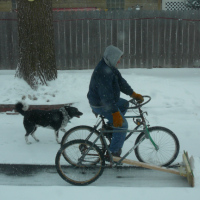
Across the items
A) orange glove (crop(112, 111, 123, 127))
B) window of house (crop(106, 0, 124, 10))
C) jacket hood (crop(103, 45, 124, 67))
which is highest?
window of house (crop(106, 0, 124, 10))

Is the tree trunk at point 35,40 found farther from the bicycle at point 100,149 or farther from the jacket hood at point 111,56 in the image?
the jacket hood at point 111,56

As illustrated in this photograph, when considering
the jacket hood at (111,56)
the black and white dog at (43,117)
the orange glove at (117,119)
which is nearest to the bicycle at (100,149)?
the orange glove at (117,119)

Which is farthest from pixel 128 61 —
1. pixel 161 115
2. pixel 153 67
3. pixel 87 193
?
pixel 87 193

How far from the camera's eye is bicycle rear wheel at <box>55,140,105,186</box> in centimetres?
390

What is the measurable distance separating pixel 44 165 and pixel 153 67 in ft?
26.3

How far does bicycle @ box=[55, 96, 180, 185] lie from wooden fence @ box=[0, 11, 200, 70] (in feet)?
24.1

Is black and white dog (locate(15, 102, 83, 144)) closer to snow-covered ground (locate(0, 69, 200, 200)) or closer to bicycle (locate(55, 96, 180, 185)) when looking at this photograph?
snow-covered ground (locate(0, 69, 200, 200))

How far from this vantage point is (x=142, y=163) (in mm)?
4113

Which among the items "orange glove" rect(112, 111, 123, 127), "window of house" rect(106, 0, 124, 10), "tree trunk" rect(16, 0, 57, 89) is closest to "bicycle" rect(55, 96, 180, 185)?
"orange glove" rect(112, 111, 123, 127)

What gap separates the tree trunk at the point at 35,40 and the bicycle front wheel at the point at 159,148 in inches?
167

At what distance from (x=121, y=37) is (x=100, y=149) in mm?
7928

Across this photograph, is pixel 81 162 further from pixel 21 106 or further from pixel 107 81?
pixel 21 106

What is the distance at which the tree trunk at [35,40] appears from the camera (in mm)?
7734

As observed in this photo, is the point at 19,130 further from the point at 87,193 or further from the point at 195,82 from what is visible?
the point at 195,82
